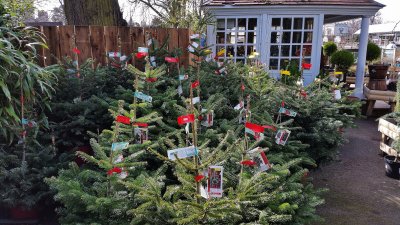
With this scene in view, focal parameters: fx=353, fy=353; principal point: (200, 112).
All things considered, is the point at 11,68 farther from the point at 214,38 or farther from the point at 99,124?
the point at 214,38

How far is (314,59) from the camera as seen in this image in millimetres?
7461

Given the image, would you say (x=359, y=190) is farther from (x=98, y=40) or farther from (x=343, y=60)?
(x=343, y=60)

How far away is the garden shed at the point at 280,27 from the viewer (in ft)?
23.4

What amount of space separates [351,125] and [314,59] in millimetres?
3785

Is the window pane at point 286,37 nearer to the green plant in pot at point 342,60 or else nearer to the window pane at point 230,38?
the window pane at point 230,38

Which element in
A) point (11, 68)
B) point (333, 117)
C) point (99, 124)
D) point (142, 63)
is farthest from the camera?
point (142, 63)

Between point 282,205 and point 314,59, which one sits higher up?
point 314,59

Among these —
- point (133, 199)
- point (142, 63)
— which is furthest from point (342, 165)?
point (133, 199)

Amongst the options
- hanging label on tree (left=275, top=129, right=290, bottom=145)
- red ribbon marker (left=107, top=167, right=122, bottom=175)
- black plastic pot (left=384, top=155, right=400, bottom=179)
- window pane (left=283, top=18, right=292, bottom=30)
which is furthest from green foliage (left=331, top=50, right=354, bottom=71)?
red ribbon marker (left=107, top=167, right=122, bottom=175)

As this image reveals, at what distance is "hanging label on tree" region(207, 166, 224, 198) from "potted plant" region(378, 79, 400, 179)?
3.26 metres

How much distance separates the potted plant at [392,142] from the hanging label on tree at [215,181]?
10.7 feet

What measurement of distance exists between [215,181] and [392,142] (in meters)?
3.79

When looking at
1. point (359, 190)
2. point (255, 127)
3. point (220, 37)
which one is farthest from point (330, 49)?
point (255, 127)

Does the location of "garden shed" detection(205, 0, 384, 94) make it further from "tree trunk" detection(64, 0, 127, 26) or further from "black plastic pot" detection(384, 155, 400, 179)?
"black plastic pot" detection(384, 155, 400, 179)
